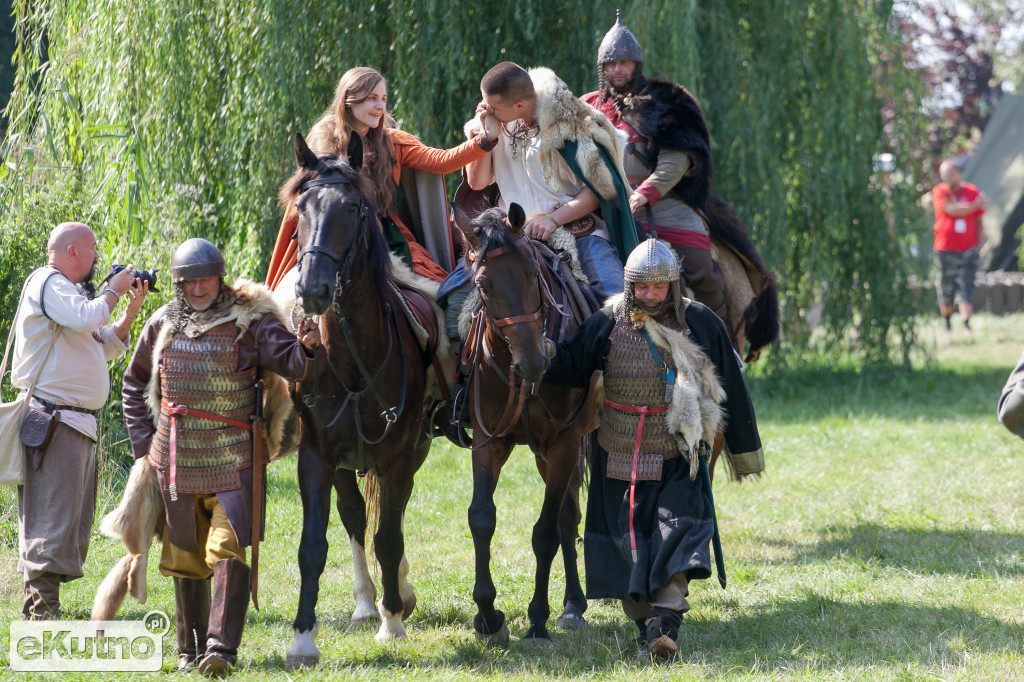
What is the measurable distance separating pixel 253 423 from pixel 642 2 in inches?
254

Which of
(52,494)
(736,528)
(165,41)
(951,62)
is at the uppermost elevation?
(951,62)

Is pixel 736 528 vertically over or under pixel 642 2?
under

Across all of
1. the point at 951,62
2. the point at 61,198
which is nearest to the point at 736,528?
the point at 61,198

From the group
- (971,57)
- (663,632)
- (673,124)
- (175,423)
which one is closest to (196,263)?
(175,423)

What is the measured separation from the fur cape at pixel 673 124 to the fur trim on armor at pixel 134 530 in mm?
3588

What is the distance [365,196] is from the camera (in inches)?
199

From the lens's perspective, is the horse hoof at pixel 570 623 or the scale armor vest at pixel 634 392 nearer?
the scale armor vest at pixel 634 392

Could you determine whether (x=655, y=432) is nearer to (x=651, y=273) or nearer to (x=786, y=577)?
(x=651, y=273)

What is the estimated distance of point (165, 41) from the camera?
948 centimetres

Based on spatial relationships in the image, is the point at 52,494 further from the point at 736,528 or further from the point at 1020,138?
the point at 1020,138

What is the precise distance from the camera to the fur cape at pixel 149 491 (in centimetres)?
502

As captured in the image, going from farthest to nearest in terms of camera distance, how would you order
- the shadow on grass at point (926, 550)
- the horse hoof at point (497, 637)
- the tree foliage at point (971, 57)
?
the tree foliage at point (971, 57), the shadow on grass at point (926, 550), the horse hoof at point (497, 637)

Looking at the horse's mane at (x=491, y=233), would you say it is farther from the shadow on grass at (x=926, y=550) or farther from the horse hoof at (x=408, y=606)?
the shadow on grass at (x=926, y=550)

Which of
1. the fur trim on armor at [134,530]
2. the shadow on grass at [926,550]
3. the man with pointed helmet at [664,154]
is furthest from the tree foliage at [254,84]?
the shadow on grass at [926,550]
